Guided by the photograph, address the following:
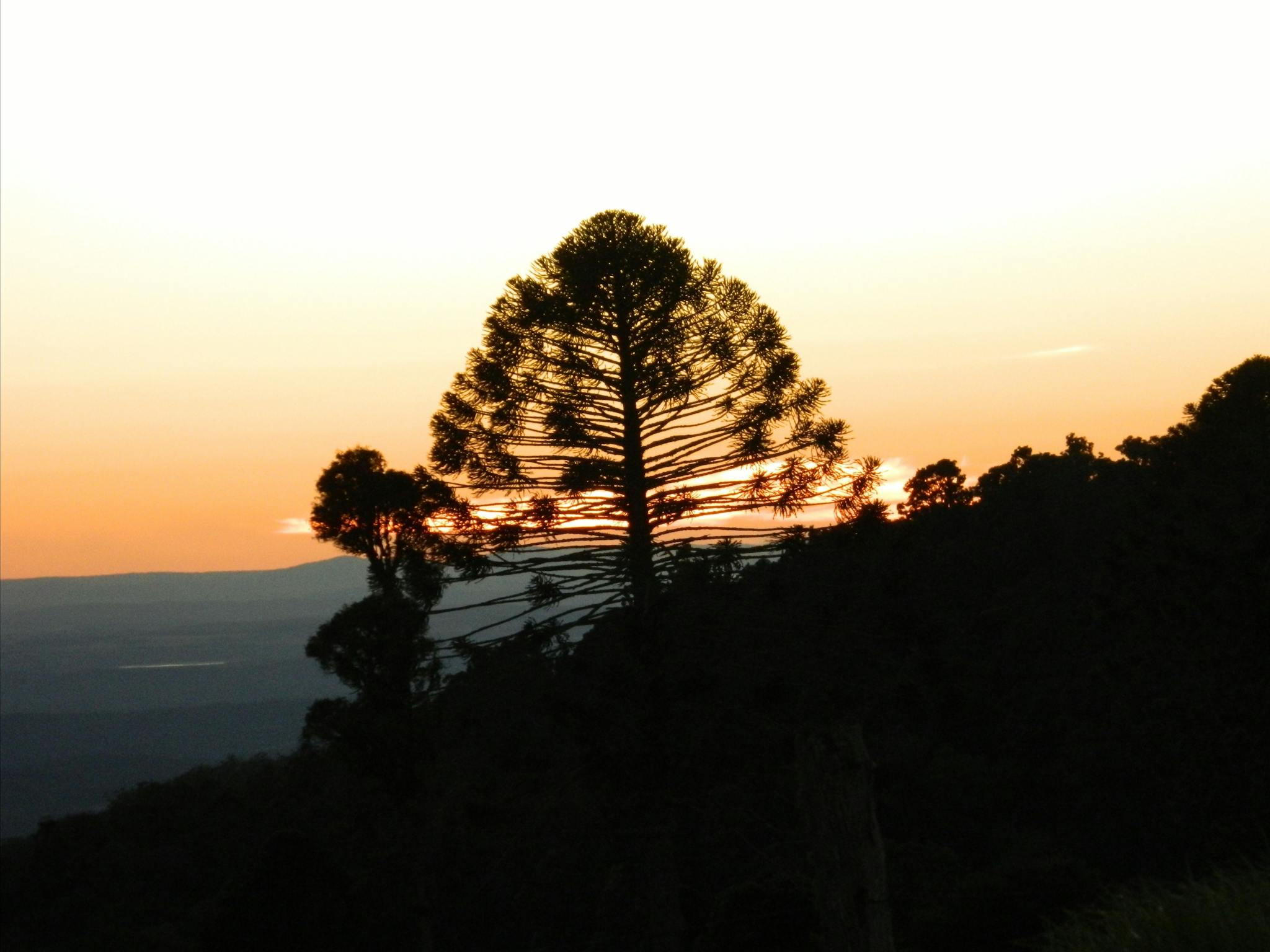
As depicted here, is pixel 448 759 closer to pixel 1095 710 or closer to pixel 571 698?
pixel 571 698

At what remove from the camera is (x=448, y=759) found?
2212cm

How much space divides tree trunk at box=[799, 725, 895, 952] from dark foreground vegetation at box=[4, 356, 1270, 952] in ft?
16.1

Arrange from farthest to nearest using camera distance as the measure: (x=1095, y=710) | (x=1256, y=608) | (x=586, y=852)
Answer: (x=1095, y=710), (x=1256, y=608), (x=586, y=852)

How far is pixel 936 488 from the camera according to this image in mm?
48656

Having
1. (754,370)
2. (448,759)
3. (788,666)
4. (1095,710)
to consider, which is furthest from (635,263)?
(1095,710)

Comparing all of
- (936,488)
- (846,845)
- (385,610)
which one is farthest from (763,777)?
(936,488)

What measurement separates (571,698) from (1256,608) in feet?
32.1

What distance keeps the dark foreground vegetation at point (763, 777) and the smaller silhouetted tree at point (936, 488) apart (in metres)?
17.7

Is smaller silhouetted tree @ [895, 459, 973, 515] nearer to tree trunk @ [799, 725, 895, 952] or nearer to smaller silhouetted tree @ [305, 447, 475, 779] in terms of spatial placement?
smaller silhouetted tree @ [305, 447, 475, 779]

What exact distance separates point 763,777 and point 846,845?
12.2 meters

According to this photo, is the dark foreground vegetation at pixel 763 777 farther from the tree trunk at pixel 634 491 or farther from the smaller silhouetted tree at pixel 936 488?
the smaller silhouetted tree at pixel 936 488

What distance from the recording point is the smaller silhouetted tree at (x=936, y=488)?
48125 mm

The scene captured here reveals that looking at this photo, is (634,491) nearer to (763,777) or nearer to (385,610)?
(763,777)

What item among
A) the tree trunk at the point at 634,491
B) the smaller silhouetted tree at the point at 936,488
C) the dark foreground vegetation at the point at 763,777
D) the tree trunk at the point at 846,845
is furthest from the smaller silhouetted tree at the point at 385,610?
the smaller silhouetted tree at the point at 936,488
